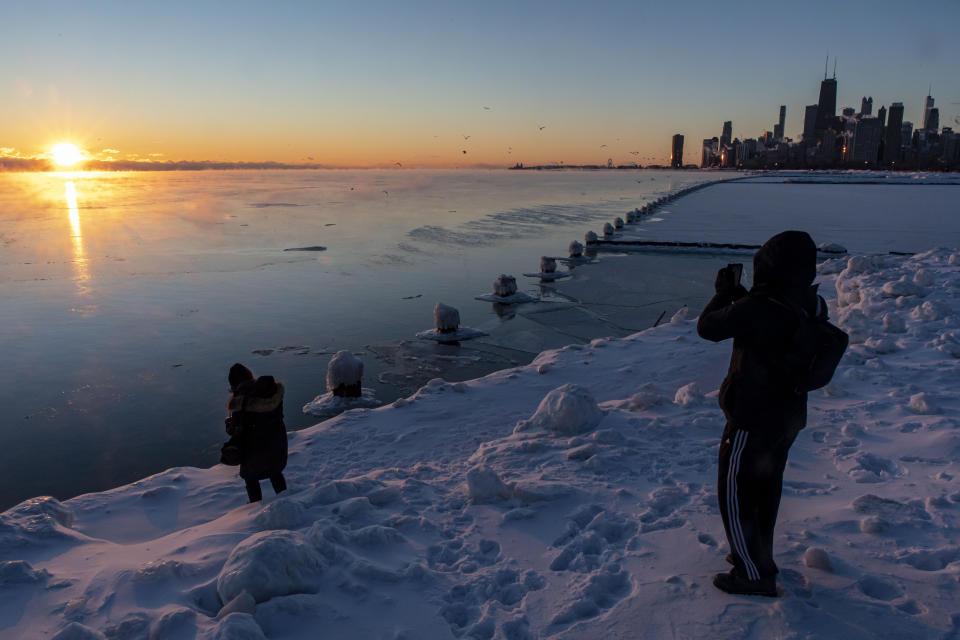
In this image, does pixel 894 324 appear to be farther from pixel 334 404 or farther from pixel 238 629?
pixel 238 629

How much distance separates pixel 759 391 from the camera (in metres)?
2.73

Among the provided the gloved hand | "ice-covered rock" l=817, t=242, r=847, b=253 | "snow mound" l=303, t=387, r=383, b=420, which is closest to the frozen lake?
"snow mound" l=303, t=387, r=383, b=420

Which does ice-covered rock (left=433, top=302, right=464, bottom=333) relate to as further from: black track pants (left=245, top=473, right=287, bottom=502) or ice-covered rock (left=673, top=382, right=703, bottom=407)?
black track pants (left=245, top=473, right=287, bottom=502)

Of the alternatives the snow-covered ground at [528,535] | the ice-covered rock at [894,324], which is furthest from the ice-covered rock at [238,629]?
the ice-covered rock at [894,324]

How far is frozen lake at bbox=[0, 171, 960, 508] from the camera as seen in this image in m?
8.09

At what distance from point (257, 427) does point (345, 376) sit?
12.7 ft

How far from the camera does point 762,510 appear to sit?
289 centimetres

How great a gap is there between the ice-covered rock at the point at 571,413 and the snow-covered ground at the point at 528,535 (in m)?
0.02

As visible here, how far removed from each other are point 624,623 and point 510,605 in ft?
2.10

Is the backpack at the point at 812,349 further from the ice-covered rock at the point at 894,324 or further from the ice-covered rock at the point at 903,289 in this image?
the ice-covered rock at the point at 903,289

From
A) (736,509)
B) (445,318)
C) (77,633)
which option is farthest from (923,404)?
(445,318)

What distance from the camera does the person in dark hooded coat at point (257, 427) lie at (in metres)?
4.63

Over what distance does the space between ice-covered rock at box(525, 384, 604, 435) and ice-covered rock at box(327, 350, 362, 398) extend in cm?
352

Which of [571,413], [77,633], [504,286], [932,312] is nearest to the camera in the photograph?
[77,633]
